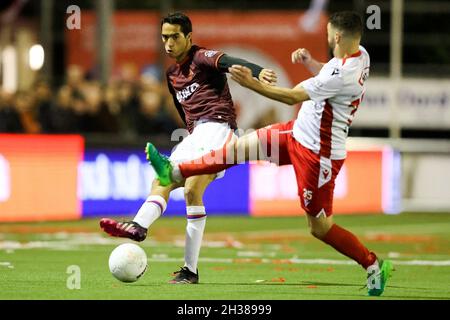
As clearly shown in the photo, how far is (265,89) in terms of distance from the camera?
1055 centimetres

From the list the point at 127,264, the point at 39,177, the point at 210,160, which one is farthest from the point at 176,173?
the point at 39,177

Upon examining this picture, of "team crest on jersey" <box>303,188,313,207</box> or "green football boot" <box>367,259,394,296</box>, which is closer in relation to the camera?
"green football boot" <box>367,259,394,296</box>

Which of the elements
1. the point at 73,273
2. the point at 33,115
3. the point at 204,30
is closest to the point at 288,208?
the point at 33,115

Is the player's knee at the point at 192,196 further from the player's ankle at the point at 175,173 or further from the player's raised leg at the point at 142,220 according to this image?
the player's ankle at the point at 175,173

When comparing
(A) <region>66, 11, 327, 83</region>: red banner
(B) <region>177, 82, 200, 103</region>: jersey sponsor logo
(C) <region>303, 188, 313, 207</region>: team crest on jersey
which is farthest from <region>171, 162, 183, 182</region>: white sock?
(A) <region>66, 11, 327, 83</region>: red banner

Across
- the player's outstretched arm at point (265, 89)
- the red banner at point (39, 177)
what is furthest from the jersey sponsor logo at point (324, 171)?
the red banner at point (39, 177)

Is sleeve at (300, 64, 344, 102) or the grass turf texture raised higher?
sleeve at (300, 64, 344, 102)

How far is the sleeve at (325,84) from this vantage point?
10.8 meters

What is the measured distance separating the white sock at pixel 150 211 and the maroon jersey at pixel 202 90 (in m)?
1.00

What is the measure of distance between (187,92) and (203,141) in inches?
25.6

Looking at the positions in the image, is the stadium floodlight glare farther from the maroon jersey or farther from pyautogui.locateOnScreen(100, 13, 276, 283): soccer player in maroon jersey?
the maroon jersey

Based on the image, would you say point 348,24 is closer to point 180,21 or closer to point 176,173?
point 180,21

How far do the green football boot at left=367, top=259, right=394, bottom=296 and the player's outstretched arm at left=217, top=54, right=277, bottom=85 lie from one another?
180cm

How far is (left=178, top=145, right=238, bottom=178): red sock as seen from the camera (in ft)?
35.7
